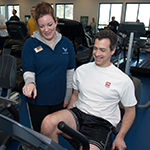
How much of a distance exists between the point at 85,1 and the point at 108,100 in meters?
10.6

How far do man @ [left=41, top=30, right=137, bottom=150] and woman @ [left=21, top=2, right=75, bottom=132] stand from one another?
218 mm

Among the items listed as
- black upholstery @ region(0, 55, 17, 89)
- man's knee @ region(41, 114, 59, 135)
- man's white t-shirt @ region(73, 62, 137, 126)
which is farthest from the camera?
black upholstery @ region(0, 55, 17, 89)

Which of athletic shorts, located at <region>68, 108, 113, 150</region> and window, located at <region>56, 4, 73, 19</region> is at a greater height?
window, located at <region>56, 4, 73, 19</region>

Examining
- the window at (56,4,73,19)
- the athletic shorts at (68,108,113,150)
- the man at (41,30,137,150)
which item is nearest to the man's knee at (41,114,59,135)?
the man at (41,30,137,150)

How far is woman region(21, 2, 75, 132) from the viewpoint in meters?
1.19

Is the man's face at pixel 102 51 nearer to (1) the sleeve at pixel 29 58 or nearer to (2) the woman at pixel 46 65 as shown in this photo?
(2) the woman at pixel 46 65

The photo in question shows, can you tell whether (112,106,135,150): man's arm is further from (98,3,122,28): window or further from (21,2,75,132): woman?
(98,3,122,28): window

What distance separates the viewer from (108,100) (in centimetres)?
117

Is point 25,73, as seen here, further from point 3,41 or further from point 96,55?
point 3,41

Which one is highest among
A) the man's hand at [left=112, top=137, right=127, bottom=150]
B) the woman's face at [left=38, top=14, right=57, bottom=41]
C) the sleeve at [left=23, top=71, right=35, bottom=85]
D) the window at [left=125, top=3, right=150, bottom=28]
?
the window at [left=125, top=3, right=150, bottom=28]

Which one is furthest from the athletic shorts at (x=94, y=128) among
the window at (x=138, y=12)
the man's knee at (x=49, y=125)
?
the window at (x=138, y=12)

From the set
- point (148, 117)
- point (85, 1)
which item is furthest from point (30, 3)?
point (148, 117)

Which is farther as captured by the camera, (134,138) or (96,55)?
(134,138)

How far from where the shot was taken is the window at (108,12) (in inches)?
376
